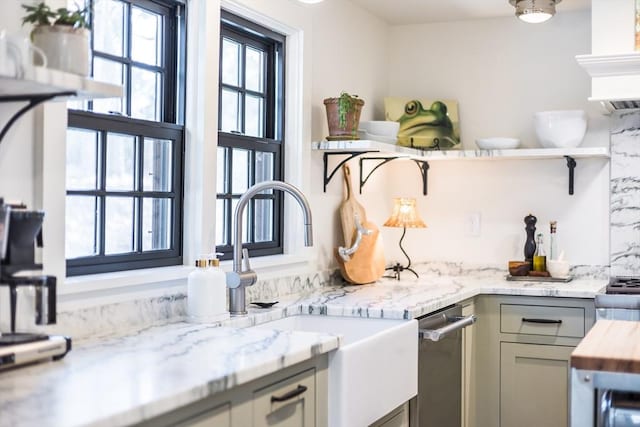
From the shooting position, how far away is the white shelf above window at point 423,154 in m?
3.55

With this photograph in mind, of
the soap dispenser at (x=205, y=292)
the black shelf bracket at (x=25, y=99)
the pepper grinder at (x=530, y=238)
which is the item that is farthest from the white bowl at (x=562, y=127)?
the black shelf bracket at (x=25, y=99)

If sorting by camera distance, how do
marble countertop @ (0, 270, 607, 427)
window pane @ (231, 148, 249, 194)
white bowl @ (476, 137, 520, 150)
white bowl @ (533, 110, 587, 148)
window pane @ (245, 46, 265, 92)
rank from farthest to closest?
1. white bowl @ (476, 137, 520, 150)
2. white bowl @ (533, 110, 587, 148)
3. window pane @ (245, 46, 265, 92)
4. window pane @ (231, 148, 249, 194)
5. marble countertop @ (0, 270, 607, 427)

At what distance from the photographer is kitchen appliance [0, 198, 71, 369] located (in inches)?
70.3

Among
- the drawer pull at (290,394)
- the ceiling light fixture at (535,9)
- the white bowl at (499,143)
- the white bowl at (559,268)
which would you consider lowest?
the drawer pull at (290,394)

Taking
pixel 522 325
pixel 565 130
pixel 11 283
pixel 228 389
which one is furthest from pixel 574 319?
pixel 11 283

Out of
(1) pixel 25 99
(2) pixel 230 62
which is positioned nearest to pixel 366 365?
(1) pixel 25 99

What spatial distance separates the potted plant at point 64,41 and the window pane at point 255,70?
1.45 metres

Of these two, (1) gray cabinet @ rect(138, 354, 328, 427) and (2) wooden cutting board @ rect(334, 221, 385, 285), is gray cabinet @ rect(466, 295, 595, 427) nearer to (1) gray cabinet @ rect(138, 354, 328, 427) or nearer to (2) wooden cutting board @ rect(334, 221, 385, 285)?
(2) wooden cutting board @ rect(334, 221, 385, 285)

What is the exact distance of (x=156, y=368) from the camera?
1.87 m

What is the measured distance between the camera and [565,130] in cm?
401

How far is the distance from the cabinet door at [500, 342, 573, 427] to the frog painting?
44.8 inches

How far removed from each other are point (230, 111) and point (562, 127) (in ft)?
5.70

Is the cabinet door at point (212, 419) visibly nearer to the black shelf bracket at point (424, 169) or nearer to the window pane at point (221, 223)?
the window pane at point (221, 223)

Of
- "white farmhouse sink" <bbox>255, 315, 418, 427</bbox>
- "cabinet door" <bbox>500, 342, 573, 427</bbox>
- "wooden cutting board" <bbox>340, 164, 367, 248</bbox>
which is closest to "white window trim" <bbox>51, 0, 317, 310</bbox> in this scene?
"wooden cutting board" <bbox>340, 164, 367, 248</bbox>
